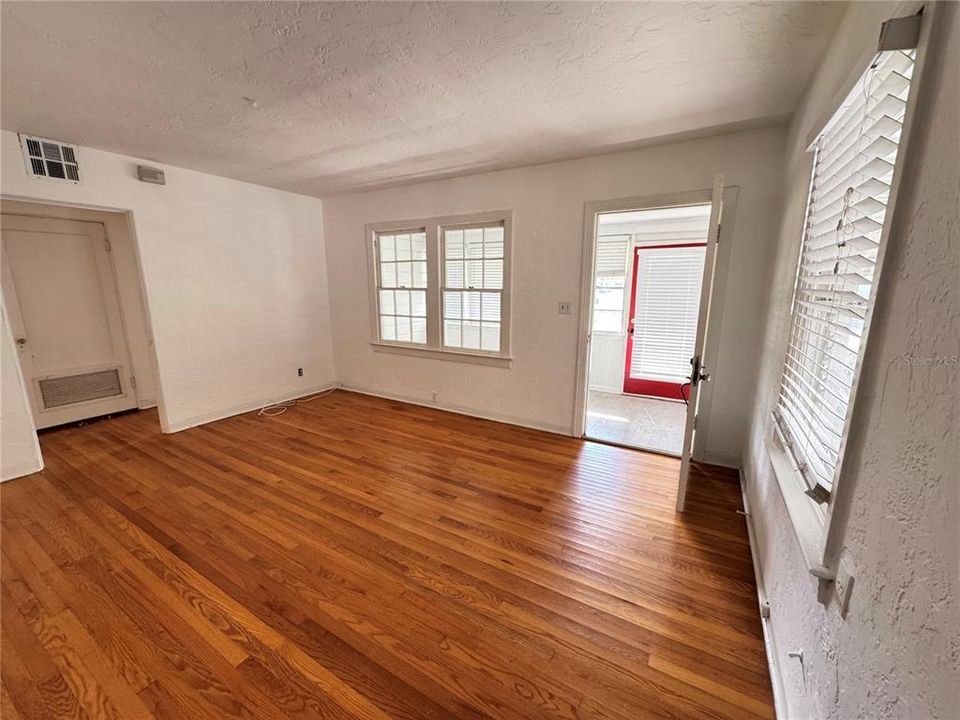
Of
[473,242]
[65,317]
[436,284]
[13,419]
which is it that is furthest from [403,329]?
[65,317]

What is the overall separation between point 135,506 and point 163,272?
2098 mm

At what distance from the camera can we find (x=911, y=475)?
0.67 metres

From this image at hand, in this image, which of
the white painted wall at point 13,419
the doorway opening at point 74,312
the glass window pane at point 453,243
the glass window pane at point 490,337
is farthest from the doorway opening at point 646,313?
the doorway opening at point 74,312

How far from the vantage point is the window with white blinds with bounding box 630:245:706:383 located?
4.52 meters

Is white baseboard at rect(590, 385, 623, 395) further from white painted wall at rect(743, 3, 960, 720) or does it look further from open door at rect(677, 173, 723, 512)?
white painted wall at rect(743, 3, 960, 720)

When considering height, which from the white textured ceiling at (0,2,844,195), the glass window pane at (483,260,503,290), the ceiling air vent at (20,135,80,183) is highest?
the white textured ceiling at (0,2,844,195)

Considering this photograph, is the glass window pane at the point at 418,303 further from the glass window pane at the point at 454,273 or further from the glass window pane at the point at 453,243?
the glass window pane at the point at 453,243

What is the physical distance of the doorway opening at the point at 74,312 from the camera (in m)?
3.39

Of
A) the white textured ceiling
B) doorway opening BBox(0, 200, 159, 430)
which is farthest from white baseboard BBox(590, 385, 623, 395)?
doorway opening BBox(0, 200, 159, 430)

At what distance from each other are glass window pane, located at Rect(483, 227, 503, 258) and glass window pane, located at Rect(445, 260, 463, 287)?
1.11 ft

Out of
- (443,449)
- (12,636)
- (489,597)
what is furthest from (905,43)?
(12,636)

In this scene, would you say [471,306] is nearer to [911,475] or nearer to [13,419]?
[911,475]

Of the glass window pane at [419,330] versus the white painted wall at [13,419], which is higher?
the glass window pane at [419,330]

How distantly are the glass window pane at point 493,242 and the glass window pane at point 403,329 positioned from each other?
133cm
